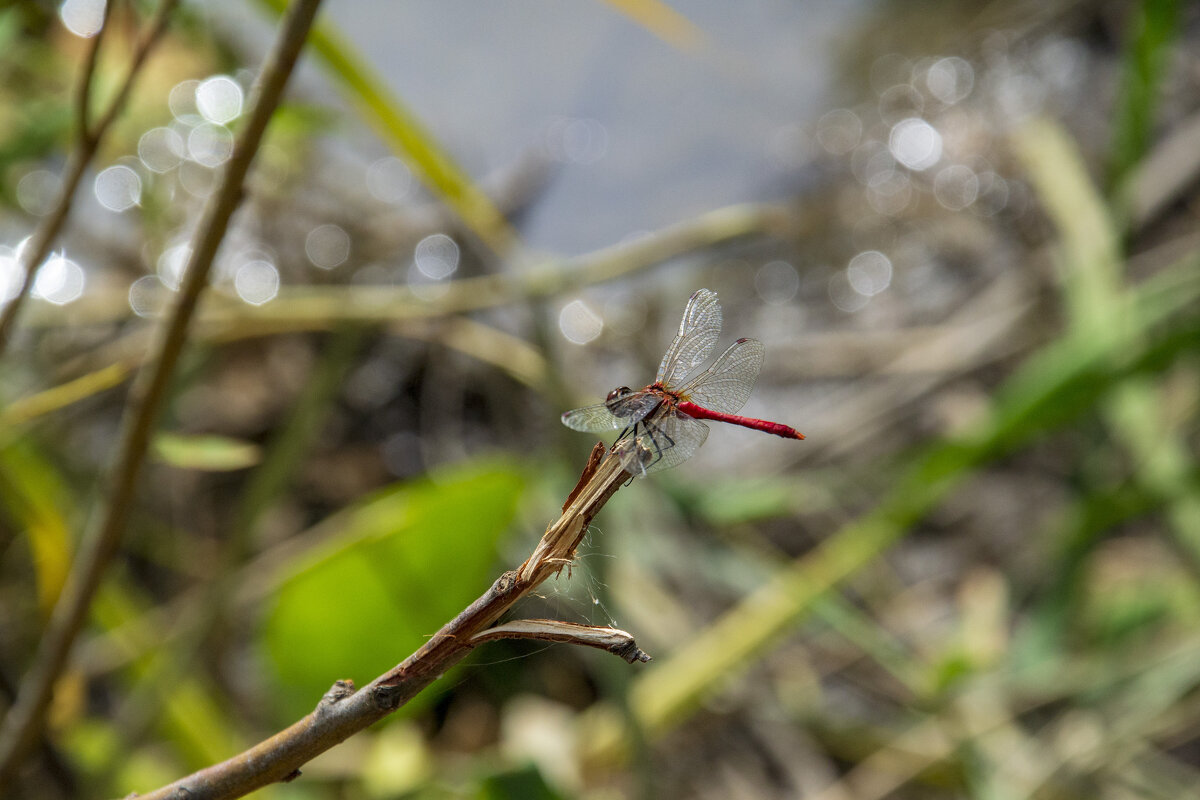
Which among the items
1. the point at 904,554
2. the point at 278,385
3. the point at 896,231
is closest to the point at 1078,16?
the point at 896,231

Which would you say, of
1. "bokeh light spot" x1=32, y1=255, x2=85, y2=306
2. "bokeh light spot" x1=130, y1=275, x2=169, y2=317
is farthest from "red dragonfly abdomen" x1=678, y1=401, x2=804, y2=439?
"bokeh light spot" x1=32, y1=255, x2=85, y2=306

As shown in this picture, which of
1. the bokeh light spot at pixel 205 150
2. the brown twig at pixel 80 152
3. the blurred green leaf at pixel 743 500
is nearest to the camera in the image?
the brown twig at pixel 80 152

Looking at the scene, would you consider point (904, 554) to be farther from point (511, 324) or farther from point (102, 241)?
point (102, 241)

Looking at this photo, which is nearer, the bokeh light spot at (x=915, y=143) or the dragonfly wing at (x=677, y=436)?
the dragonfly wing at (x=677, y=436)

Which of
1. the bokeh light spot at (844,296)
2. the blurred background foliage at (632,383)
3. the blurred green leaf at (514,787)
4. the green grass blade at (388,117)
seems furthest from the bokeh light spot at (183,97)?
the blurred green leaf at (514,787)

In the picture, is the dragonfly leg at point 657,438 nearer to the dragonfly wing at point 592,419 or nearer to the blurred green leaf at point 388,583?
the dragonfly wing at point 592,419

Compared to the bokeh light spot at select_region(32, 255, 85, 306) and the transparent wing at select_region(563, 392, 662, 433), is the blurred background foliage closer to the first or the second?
the bokeh light spot at select_region(32, 255, 85, 306)
